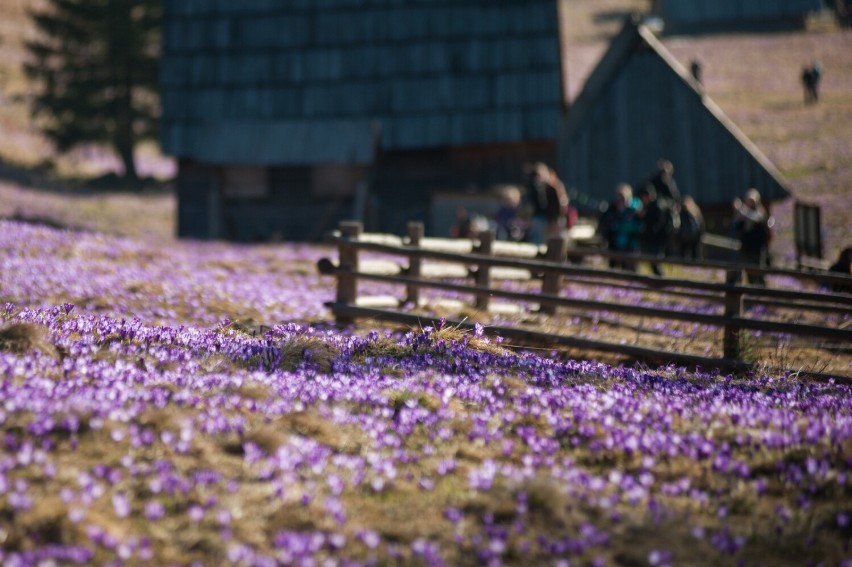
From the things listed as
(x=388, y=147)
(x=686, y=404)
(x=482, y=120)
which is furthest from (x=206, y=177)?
(x=686, y=404)

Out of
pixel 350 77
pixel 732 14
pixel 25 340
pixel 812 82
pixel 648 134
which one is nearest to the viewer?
pixel 25 340

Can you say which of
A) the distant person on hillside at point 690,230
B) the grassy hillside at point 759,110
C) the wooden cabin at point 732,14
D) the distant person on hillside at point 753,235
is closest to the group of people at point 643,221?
the distant person on hillside at point 690,230

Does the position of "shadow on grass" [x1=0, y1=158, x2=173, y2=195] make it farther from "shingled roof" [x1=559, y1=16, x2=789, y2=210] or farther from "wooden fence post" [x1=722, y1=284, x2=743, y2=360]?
"wooden fence post" [x1=722, y1=284, x2=743, y2=360]

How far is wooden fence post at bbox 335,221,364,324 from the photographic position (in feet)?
39.7

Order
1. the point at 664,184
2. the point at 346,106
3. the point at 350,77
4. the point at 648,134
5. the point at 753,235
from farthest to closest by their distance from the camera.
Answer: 1. the point at 350,77
2. the point at 346,106
3. the point at 648,134
4. the point at 664,184
5. the point at 753,235

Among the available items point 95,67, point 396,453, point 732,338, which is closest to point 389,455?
point 396,453

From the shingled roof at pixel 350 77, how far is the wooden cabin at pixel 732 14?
4506 centimetres

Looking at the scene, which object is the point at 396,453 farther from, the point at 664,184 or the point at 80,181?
the point at 80,181

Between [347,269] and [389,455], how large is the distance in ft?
19.2

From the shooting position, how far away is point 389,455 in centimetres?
642

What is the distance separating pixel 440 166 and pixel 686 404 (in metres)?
19.8

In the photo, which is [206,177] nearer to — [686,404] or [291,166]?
[291,166]

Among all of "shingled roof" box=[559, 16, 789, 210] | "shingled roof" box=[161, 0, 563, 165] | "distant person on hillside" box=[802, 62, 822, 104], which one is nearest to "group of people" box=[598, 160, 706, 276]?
"shingled roof" box=[559, 16, 789, 210]

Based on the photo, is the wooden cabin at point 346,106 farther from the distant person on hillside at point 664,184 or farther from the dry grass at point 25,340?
the dry grass at point 25,340
